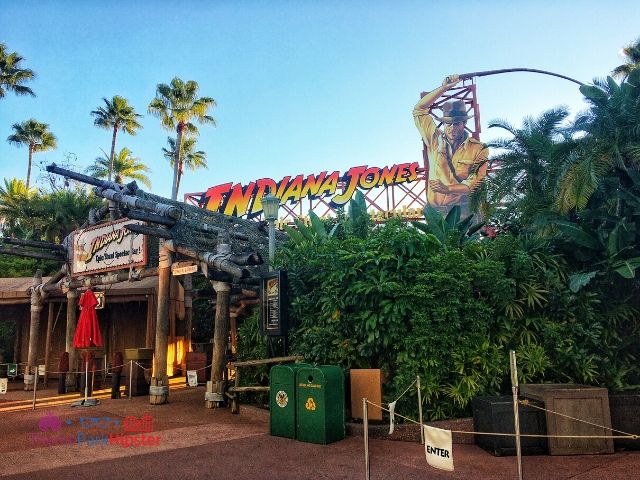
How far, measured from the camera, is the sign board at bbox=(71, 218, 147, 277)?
1329 centimetres

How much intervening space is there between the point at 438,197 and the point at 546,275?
30988mm

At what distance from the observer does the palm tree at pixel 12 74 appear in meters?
30.1

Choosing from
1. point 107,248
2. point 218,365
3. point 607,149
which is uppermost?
point 607,149

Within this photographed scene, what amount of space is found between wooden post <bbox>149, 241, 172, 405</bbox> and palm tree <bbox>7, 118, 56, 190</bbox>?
34.8 metres

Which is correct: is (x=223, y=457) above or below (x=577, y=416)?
below

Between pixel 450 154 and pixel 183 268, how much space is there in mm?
31787

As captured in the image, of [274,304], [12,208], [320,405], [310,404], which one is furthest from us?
[12,208]

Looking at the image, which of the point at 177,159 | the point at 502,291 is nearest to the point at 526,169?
the point at 502,291

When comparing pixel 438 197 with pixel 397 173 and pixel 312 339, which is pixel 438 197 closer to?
pixel 397 173

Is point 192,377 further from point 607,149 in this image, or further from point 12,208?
point 12,208

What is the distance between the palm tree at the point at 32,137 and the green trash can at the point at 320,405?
40.7m

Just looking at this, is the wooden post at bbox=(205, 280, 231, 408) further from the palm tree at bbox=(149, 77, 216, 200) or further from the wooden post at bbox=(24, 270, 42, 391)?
the palm tree at bbox=(149, 77, 216, 200)

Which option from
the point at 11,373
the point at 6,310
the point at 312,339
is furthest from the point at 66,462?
the point at 6,310

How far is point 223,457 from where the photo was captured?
269 inches
